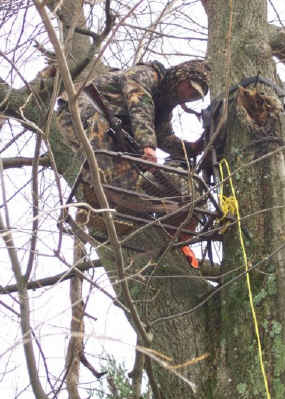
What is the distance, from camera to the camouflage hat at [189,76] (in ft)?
14.7

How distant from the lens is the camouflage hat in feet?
14.7

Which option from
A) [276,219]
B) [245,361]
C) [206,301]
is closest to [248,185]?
[276,219]

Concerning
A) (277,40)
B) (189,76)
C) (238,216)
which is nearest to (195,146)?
(189,76)

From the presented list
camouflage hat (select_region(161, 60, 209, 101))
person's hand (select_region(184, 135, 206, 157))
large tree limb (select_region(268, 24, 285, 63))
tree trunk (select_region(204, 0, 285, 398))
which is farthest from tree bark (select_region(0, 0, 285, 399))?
large tree limb (select_region(268, 24, 285, 63))

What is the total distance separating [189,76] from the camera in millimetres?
4480

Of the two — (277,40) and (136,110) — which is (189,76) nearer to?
(136,110)

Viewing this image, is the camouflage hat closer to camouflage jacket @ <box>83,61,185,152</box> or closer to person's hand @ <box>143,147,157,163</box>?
camouflage jacket @ <box>83,61,185,152</box>

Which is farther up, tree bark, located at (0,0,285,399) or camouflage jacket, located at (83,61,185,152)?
camouflage jacket, located at (83,61,185,152)

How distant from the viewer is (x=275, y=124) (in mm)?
4000

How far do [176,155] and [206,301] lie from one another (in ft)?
4.14

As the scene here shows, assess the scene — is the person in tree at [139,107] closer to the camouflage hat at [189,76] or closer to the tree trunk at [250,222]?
the camouflage hat at [189,76]

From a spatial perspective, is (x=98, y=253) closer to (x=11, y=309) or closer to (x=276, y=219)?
(x=11, y=309)

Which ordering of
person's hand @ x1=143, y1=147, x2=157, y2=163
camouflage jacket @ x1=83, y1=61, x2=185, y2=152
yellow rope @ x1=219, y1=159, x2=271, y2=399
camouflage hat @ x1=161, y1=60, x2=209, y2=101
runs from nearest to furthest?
1. yellow rope @ x1=219, y1=159, x2=271, y2=399
2. person's hand @ x1=143, y1=147, x2=157, y2=163
3. camouflage jacket @ x1=83, y1=61, x2=185, y2=152
4. camouflage hat @ x1=161, y1=60, x2=209, y2=101

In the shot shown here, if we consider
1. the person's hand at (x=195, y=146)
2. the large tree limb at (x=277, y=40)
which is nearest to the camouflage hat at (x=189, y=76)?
the person's hand at (x=195, y=146)
